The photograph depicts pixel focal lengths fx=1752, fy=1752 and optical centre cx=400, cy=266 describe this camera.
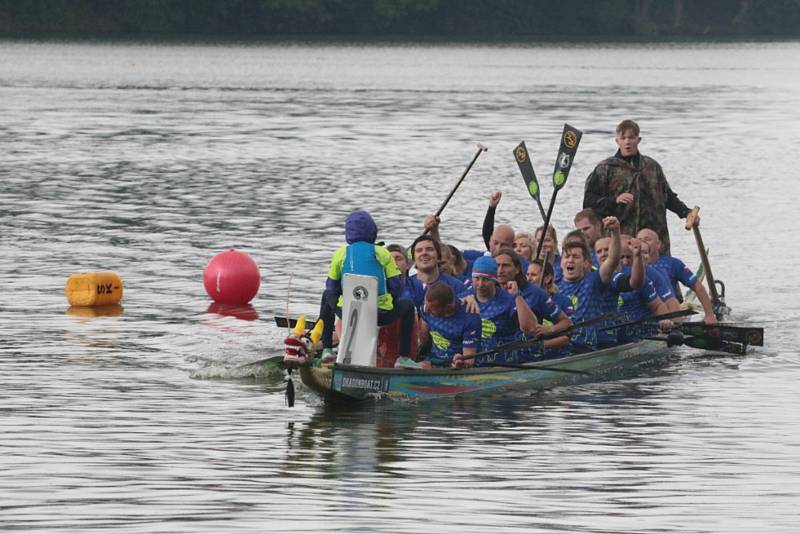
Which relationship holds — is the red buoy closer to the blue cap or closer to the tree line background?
the blue cap

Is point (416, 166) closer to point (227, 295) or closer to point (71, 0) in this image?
point (227, 295)

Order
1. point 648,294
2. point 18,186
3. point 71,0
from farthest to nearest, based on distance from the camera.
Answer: point 71,0
point 18,186
point 648,294

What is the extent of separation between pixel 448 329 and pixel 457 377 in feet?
2.03

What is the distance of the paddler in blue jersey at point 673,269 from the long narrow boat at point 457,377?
0.87 meters

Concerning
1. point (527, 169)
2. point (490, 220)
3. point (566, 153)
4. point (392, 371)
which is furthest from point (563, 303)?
point (527, 169)

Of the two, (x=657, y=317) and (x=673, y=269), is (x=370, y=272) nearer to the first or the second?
(x=657, y=317)

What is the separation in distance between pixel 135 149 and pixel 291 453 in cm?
3263

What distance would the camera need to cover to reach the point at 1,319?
67.3 feet

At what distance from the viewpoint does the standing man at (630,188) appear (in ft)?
64.2

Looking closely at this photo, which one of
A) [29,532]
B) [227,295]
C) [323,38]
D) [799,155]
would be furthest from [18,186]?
[323,38]

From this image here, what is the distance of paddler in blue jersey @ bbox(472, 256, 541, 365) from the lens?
1644 centimetres

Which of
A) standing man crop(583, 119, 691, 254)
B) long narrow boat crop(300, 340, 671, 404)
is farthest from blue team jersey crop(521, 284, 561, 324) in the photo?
standing man crop(583, 119, 691, 254)

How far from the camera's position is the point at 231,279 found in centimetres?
2219

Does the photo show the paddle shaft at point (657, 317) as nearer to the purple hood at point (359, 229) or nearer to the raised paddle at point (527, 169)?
the raised paddle at point (527, 169)
